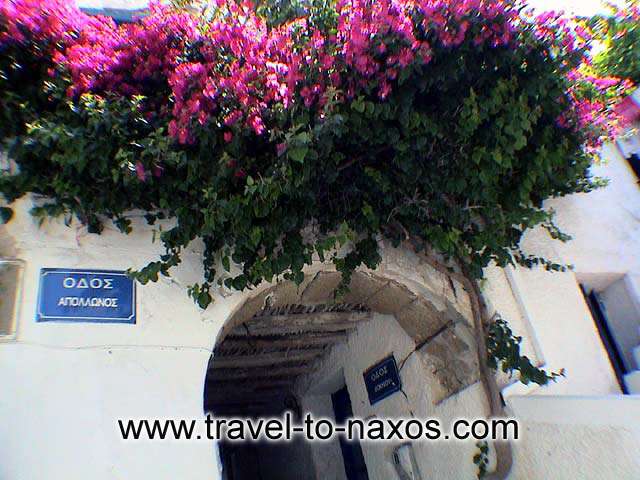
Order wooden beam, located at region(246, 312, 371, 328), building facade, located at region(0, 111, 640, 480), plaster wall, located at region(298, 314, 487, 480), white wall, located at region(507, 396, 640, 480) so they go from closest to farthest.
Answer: building facade, located at region(0, 111, 640, 480)
white wall, located at region(507, 396, 640, 480)
plaster wall, located at region(298, 314, 487, 480)
wooden beam, located at region(246, 312, 371, 328)

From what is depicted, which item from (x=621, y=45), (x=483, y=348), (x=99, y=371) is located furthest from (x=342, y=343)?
(x=621, y=45)

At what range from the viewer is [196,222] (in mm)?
3133

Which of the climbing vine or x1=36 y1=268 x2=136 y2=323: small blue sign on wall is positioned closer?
x1=36 y1=268 x2=136 y2=323: small blue sign on wall

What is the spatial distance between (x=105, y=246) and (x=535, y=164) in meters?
2.16

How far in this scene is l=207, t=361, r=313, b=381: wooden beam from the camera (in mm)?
5527

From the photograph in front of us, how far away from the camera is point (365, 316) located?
4793mm

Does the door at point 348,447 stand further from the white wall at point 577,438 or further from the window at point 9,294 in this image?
the window at point 9,294

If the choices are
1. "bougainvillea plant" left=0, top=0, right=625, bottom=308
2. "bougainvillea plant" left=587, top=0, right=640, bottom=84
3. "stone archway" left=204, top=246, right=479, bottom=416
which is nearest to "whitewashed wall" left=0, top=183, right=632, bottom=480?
"bougainvillea plant" left=0, top=0, right=625, bottom=308

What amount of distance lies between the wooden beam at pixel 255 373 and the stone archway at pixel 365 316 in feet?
0.56

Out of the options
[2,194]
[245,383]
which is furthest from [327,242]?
[245,383]

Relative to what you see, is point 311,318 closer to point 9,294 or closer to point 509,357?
point 509,357

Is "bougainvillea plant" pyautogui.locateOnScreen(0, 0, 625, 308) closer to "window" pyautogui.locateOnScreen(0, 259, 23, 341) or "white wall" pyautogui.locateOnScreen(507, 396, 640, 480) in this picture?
"window" pyautogui.locateOnScreen(0, 259, 23, 341)

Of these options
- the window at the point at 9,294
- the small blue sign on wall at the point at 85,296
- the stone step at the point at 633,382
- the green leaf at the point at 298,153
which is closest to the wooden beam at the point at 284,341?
the small blue sign on wall at the point at 85,296

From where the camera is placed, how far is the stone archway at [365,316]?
3844 millimetres
